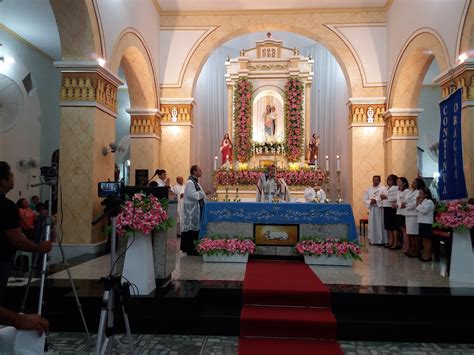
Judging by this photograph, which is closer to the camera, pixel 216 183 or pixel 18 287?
pixel 18 287

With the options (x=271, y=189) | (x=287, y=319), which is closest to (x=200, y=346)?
(x=287, y=319)

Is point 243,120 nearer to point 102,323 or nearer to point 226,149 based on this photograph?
point 226,149

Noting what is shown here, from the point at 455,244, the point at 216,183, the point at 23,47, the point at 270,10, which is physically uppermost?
the point at 270,10

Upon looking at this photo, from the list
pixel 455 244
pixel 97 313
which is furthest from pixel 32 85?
pixel 455 244

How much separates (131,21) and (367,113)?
299 inches

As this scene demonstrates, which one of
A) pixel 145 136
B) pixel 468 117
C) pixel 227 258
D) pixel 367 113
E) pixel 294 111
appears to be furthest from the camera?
pixel 294 111

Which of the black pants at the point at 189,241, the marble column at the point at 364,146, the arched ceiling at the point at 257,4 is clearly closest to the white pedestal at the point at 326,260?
the black pants at the point at 189,241

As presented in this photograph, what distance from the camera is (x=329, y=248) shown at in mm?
6602

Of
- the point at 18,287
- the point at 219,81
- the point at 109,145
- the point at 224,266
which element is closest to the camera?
the point at 18,287

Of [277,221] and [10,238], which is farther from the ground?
[10,238]

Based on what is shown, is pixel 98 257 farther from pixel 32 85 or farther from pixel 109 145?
pixel 32 85

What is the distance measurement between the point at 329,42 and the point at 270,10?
2.22 m

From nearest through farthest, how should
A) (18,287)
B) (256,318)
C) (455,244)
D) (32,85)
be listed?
1. (256,318)
2. (18,287)
3. (455,244)
4. (32,85)

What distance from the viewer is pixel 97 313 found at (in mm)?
4492
